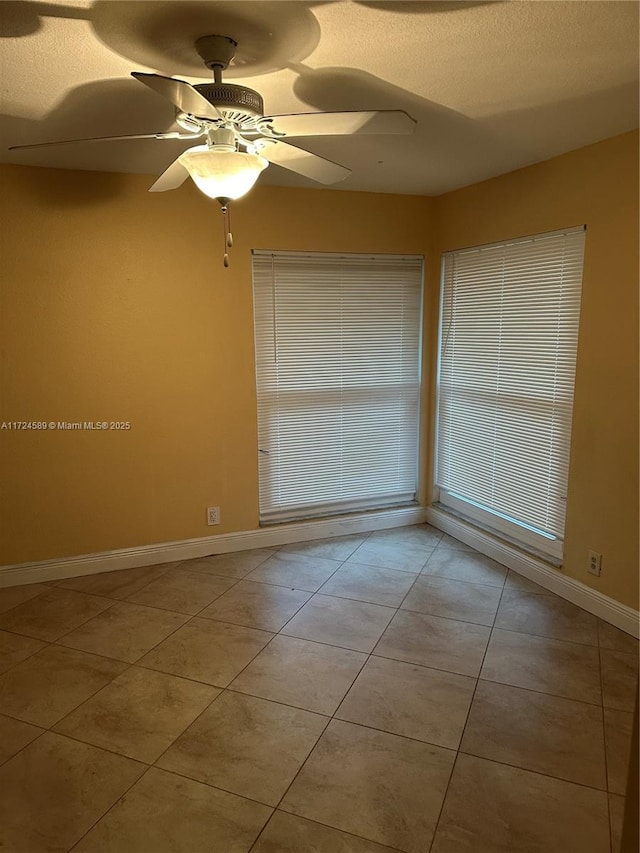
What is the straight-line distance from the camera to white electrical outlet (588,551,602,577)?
9.50 feet

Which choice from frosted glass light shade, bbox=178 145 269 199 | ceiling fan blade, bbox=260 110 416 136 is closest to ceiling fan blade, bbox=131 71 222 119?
frosted glass light shade, bbox=178 145 269 199

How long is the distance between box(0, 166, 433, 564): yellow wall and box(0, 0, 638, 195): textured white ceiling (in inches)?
21.3

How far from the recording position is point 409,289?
3975 millimetres

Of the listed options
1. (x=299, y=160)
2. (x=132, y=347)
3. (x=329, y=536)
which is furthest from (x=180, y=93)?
(x=329, y=536)

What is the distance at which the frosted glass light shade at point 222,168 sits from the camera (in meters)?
1.69

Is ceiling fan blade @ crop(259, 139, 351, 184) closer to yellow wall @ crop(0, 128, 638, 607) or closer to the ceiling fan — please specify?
the ceiling fan

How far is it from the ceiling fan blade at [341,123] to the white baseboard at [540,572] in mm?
2421

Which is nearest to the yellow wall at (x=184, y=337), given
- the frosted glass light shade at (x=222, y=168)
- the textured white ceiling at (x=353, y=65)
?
the textured white ceiling at (x=353, y=65)

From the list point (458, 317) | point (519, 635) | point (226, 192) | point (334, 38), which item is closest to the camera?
point (334, 38)

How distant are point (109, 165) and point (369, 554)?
275cm

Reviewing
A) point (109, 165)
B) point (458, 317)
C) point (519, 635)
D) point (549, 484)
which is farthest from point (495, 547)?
point (109, 165)

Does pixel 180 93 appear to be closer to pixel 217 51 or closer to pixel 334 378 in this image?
pixel 217 51

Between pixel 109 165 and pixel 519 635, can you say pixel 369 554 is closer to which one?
pixel 519 635

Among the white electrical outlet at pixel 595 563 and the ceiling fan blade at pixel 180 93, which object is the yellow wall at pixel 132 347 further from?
the white electrical outlet at pixel 595 563
